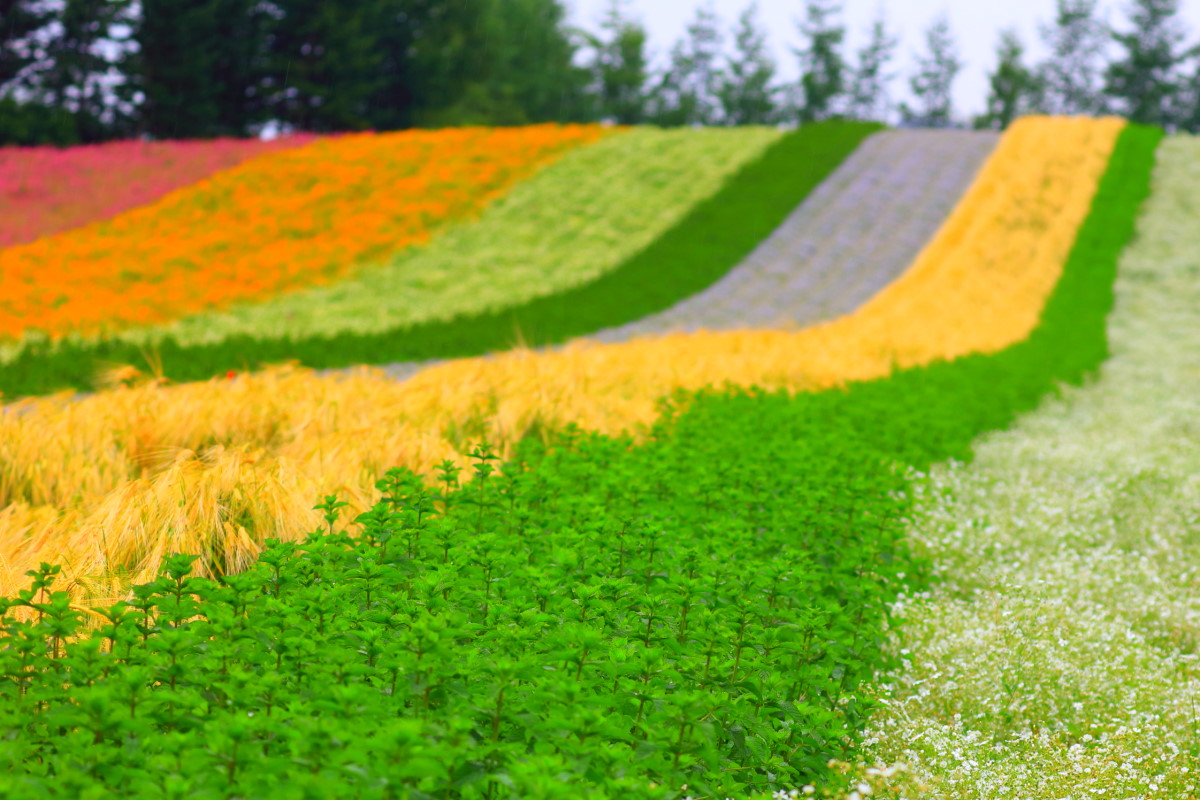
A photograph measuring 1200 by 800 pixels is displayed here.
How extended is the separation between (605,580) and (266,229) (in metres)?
19.4

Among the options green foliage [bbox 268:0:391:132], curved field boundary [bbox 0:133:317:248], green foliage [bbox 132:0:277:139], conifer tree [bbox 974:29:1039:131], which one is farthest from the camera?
conifer tree [bbox 974:29:1039:131]

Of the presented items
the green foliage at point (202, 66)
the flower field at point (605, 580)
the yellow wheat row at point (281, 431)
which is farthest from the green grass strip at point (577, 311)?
the green foliage at point (202, 66)

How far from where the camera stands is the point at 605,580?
11.2 feet

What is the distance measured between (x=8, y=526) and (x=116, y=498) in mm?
735

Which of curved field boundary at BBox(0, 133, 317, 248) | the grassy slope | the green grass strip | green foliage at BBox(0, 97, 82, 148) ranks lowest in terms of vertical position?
the grassy slope

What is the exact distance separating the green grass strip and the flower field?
0.22 metres

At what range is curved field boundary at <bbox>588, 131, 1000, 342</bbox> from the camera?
60.8ft

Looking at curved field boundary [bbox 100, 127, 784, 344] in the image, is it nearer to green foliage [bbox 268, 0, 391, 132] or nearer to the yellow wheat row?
the yellow wheat row

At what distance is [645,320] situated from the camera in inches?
705

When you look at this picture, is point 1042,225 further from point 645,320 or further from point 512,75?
point 512,75

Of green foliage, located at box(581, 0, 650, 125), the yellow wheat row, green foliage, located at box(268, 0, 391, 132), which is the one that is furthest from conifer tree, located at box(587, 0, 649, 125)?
the yellow wheat row

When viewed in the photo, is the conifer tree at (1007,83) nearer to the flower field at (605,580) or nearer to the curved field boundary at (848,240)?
the curved field boundary at (848,240)

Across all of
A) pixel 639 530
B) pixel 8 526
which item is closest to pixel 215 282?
pixel 8 526

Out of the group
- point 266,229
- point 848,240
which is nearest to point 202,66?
point 266,229
